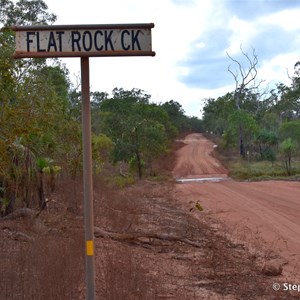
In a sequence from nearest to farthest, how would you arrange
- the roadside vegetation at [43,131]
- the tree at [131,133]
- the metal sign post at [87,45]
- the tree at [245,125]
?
the metal sign post at [87,45] → the roadside vegetation at [43,131] → the tree at [131,133] → the tree at [245,125]

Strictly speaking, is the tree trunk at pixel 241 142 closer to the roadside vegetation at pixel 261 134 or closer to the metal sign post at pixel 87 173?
the roadside vegetation at pixel 261 134

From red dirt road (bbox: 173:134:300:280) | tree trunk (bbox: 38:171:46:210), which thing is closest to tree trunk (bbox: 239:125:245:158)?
red dirt road (bbox: 173:134:300:280)

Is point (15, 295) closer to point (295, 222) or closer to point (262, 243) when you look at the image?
point (262, 243)

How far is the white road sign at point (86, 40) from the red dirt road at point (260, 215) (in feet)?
19.8

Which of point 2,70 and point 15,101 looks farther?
point 15,101

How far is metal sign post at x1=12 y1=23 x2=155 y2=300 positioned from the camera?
444cm

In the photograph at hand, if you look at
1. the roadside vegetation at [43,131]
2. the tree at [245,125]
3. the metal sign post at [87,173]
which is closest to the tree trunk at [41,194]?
the roadside vegetation at [43,131]

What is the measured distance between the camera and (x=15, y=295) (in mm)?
6074

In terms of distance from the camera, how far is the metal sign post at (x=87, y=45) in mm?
4441

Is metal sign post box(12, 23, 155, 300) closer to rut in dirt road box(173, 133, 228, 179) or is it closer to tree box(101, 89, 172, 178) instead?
tree box(101, 89, 172, 178)

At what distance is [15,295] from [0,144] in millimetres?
1754

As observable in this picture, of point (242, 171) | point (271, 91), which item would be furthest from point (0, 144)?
point (271, 91)

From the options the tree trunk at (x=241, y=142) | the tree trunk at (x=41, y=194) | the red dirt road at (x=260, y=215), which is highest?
the tree trunk at (x=241, y=142)

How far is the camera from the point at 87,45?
443 centimetres
